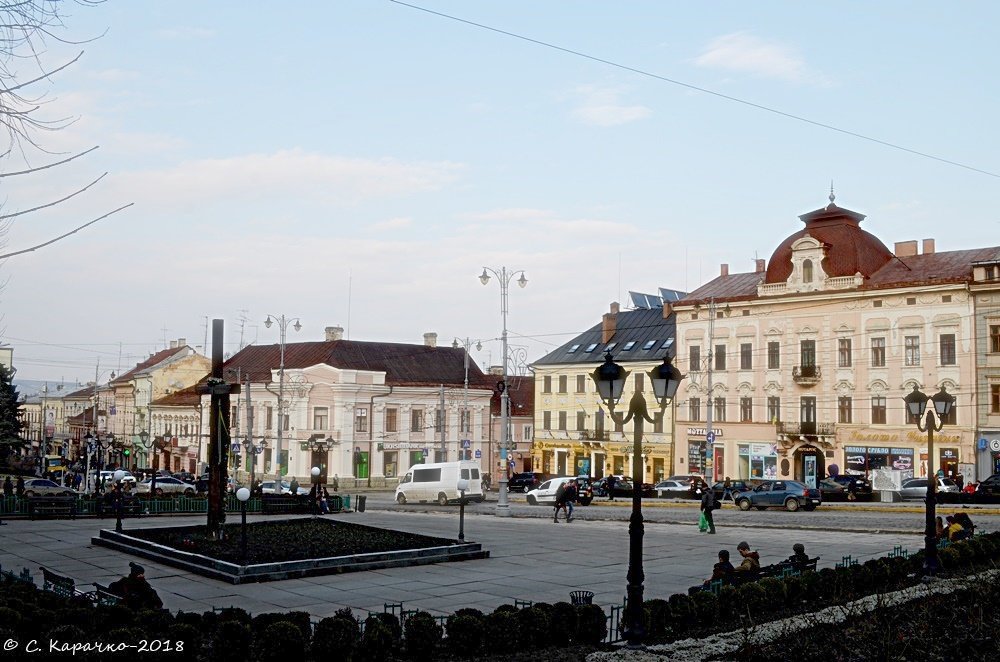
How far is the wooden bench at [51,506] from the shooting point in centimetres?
3806

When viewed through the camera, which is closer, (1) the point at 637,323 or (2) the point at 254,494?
(2) the point at 254,494

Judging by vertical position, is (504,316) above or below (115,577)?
above

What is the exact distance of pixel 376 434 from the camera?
7350cm

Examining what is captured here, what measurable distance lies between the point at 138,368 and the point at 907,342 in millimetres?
83738

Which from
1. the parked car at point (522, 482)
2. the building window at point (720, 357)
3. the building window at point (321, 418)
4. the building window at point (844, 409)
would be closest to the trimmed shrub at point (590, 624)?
the building window at point (844, 409)

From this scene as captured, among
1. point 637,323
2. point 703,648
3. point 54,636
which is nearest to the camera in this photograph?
point 54,636

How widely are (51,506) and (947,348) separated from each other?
4593 cm

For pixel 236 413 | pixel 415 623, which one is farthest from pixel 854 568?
pixel 236 413

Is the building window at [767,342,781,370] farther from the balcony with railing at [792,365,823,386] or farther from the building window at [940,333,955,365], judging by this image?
the building window at [940,333,955,365]

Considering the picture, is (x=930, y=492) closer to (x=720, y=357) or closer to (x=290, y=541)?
(x=290, y=541)

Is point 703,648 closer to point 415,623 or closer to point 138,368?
point 415,623

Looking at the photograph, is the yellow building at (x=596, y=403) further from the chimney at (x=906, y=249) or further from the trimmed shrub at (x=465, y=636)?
the trimmed shrub at (x=465, y=636)

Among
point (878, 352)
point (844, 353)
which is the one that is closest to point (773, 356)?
point (844, 353)

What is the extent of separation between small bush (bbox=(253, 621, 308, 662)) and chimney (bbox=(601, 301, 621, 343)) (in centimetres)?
6241
